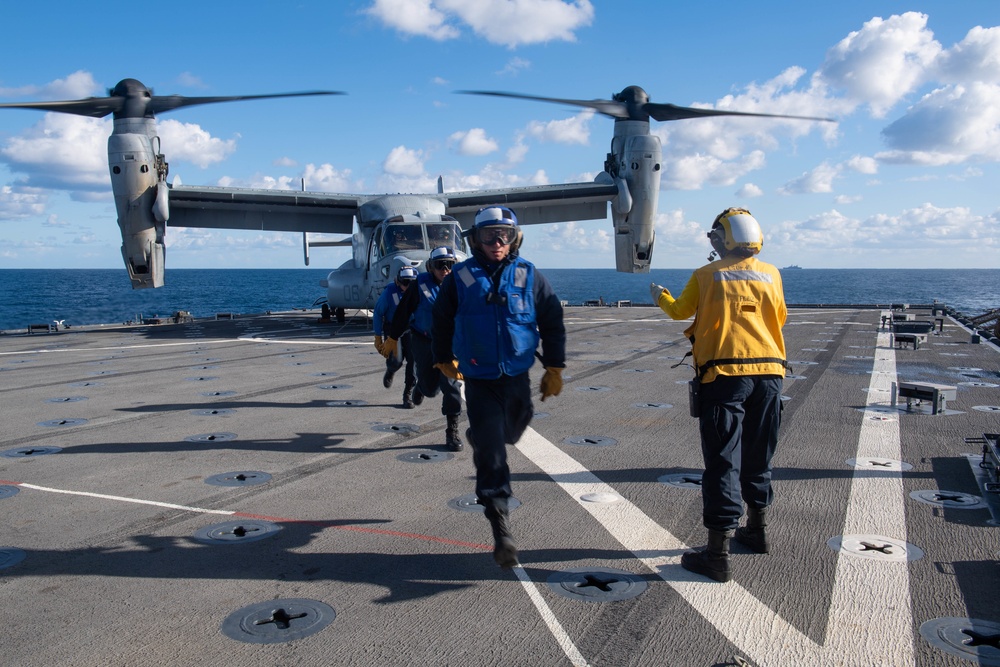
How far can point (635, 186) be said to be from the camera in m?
24.0

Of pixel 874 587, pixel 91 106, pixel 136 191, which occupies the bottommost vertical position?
pixel 874 587

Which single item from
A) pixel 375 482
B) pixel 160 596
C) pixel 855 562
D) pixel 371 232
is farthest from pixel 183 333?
pixel 855 562

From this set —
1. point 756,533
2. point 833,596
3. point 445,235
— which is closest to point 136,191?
point 445,235

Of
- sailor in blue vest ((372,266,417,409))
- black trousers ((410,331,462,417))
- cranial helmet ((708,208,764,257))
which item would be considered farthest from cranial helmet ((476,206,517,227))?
sailor in blue vest ((372,266,417,409))

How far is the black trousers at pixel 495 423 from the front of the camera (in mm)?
3979

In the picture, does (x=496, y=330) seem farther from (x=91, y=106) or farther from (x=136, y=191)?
(x=91, y=106)

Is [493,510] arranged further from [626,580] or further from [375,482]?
[375,482]

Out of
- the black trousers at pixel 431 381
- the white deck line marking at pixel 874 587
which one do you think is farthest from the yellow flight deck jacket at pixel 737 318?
the black trousers at pixel 431 381

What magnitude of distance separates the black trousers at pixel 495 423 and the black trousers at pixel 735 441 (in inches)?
41.1

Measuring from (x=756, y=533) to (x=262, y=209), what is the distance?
24882mm

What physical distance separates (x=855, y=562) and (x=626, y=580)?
1308 mm

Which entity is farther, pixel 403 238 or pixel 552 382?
pixel 403 238

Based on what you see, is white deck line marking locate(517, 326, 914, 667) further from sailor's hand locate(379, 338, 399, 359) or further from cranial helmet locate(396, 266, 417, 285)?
cranial helmet locate(396, 266, 417, 285)

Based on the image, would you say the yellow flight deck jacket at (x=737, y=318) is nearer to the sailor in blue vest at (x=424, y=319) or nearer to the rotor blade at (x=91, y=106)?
the sailor in blue vest at (x=424, y=319)
